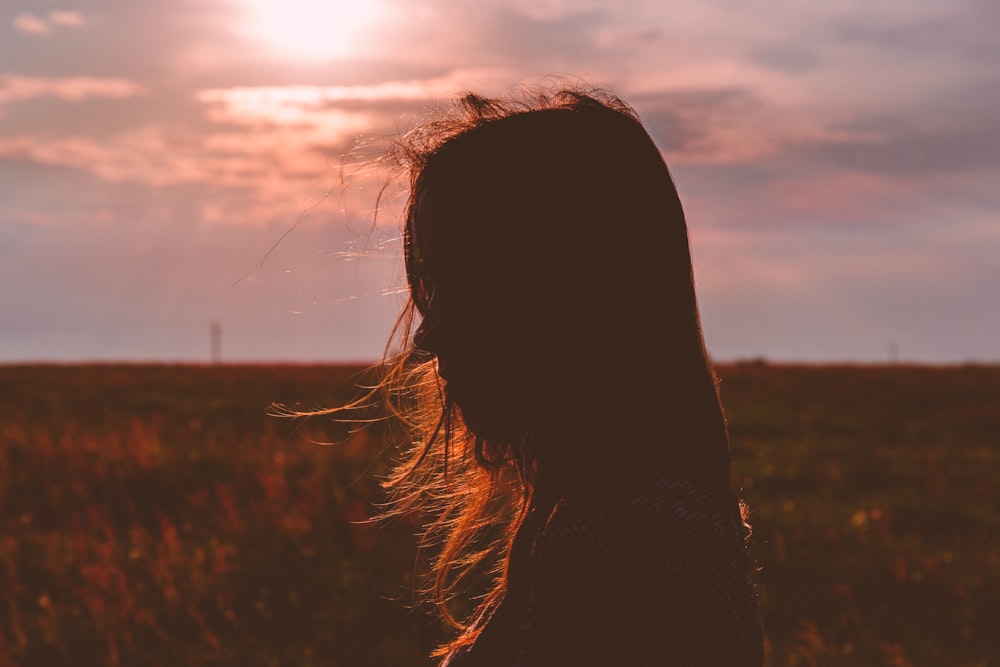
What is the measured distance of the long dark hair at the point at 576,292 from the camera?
60.1 inches

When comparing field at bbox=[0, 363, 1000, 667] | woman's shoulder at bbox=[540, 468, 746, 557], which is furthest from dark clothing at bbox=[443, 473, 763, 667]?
field at bbox=[0, 363, 1000, 667]

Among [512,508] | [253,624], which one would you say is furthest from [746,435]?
[512,508]

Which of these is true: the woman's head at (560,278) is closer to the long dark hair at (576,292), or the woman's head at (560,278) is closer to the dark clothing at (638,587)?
the long dark hair at (576,292)

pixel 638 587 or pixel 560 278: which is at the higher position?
pixel 560 278

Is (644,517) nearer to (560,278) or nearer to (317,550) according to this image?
(560,278)

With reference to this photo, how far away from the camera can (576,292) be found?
154 centimetres

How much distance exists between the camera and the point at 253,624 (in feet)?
18.9

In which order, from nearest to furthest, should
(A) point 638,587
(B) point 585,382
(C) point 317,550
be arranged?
1. (A) point 638,587
2. (B) point 585,382
3. (C) point 317,550

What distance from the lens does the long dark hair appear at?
5.01 ft

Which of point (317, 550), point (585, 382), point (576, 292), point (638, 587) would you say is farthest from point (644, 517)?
point (317, 550)

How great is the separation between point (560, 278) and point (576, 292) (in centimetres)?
4

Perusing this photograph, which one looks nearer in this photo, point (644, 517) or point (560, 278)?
point (644, 517)

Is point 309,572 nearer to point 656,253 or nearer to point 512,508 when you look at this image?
point 512,508

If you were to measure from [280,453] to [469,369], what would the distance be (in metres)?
9.34
